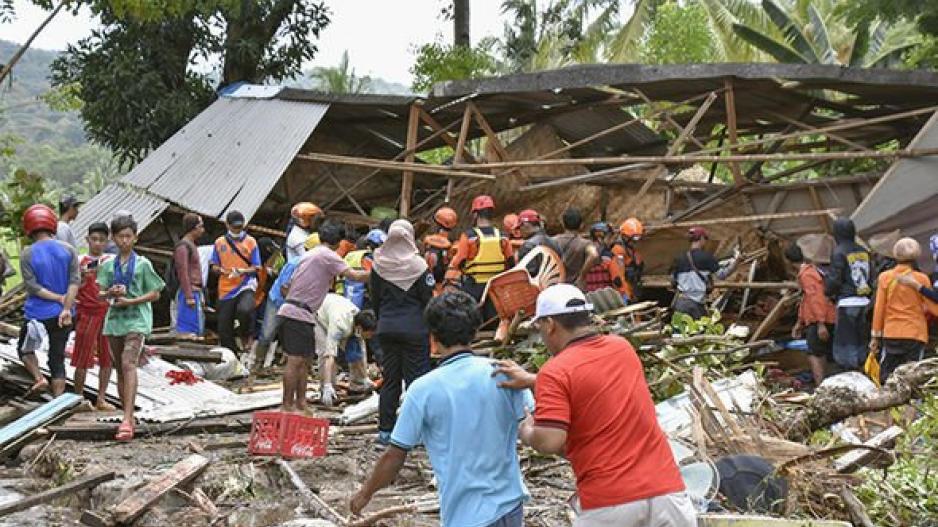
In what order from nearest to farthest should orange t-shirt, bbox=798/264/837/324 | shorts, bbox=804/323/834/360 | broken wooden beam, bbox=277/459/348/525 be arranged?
broken wooden beam, bbox=277/459/348/525, orange t-shirt, bbox=798/264/837/324, shorts, bbox=804/323/834/360

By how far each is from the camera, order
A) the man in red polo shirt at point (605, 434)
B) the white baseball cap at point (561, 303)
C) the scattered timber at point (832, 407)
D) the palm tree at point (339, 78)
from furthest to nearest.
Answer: the palm tree at point (339, 78), the scattered timber at point (832, 407), the white baseball cap at point (561, 303), the man in red polo shirt at point (605, 434)

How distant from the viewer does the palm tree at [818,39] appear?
2558 cm

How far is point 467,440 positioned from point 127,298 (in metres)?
5.44

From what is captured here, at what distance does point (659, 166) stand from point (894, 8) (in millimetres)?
3244

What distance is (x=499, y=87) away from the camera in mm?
14586

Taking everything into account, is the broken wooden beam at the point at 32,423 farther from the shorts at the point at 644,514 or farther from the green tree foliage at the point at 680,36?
the green tree foliage at the point at 680,36

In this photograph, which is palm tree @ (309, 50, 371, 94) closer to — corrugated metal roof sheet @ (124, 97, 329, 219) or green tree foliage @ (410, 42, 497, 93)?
green tree foliage @ (410, 42, 497, 93)

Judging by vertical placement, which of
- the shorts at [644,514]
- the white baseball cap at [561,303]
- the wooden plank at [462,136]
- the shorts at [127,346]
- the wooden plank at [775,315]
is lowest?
the wooden plank at [775,315]

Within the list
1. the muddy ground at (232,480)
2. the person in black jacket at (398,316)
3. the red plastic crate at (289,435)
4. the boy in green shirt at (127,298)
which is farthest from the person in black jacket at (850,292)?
the boy in green shirt at (127,298)

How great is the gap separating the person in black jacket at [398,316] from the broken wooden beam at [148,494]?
1419 mm

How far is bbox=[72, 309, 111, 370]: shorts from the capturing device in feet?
32.7

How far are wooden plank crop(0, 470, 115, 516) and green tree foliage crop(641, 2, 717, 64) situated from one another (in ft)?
65.3

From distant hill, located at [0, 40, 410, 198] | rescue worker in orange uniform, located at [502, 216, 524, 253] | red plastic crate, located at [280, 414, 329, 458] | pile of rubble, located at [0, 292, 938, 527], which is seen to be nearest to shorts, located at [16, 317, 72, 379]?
pile of rubble, located at [0, 292, 938, 527]

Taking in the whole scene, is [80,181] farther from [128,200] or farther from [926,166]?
[926,166]
